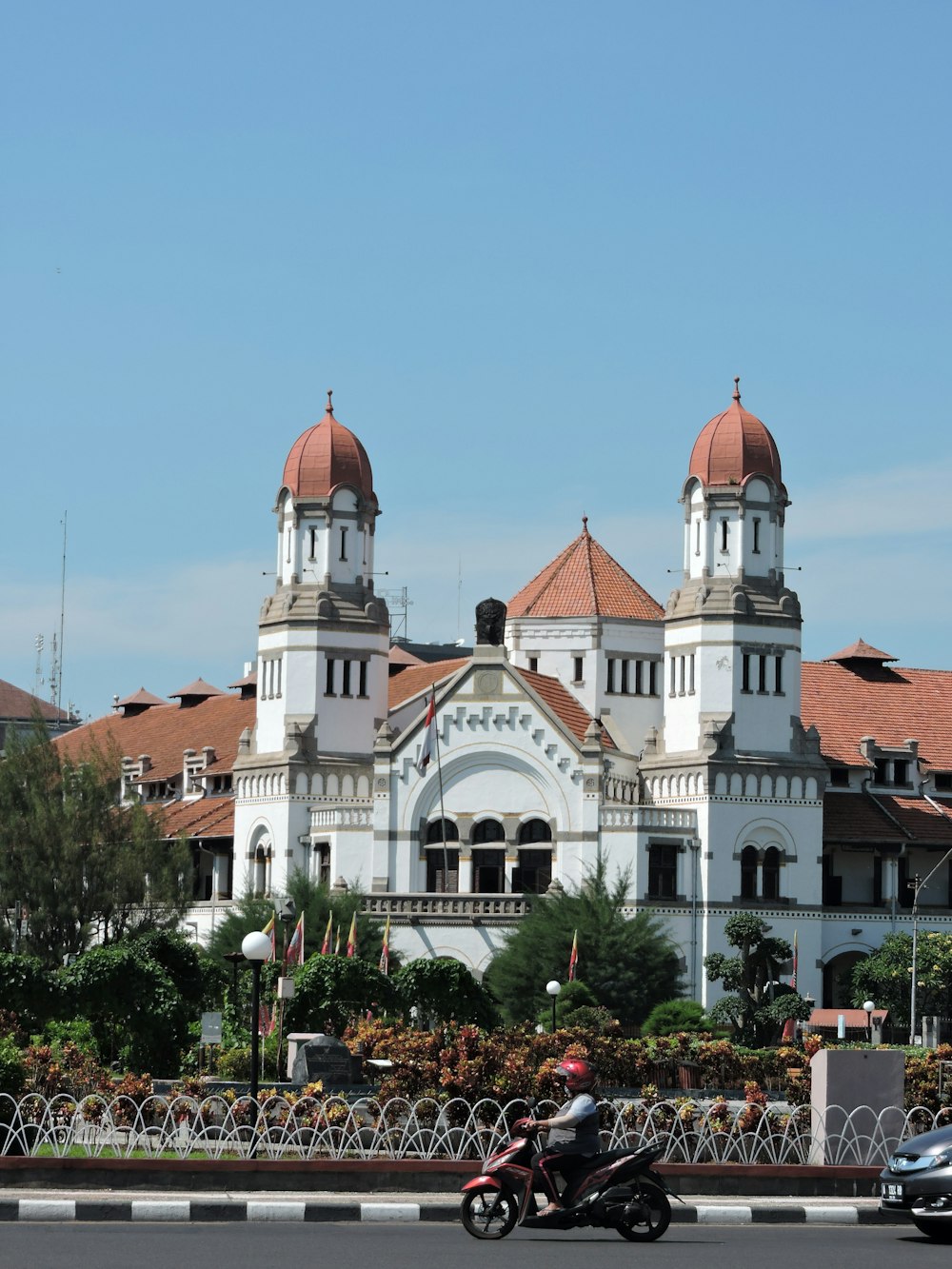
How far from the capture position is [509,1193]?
85.6 ft

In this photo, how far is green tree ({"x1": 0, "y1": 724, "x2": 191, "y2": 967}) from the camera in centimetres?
8062

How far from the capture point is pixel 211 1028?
46625 millimetres

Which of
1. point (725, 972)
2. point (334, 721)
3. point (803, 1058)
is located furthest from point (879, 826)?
point (803, 1058)

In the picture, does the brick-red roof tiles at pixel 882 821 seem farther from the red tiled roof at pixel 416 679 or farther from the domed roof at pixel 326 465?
the domed roof at pixel 326 465

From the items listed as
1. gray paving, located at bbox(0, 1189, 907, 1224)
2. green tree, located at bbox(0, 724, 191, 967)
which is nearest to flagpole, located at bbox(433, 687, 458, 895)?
green tree, located at bbox(0, 724, 191, 967)

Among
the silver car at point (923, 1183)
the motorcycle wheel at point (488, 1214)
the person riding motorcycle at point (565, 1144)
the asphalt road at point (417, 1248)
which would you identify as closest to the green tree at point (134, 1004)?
the asphalt road at point (417, 1248)

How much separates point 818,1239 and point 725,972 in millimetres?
52951

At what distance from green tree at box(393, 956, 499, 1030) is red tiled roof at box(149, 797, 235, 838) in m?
29.4

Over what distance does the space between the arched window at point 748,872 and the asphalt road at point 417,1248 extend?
55.7 m

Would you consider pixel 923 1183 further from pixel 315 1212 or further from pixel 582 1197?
pixel 315 1212

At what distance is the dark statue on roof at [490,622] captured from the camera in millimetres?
86875

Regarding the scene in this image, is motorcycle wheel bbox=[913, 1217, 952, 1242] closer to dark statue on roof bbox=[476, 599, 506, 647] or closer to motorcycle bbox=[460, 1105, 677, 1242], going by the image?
motorcycle bbox=[460, 1105, 677, 1242]

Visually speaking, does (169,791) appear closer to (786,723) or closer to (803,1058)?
(786,723)

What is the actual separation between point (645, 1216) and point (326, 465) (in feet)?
211
